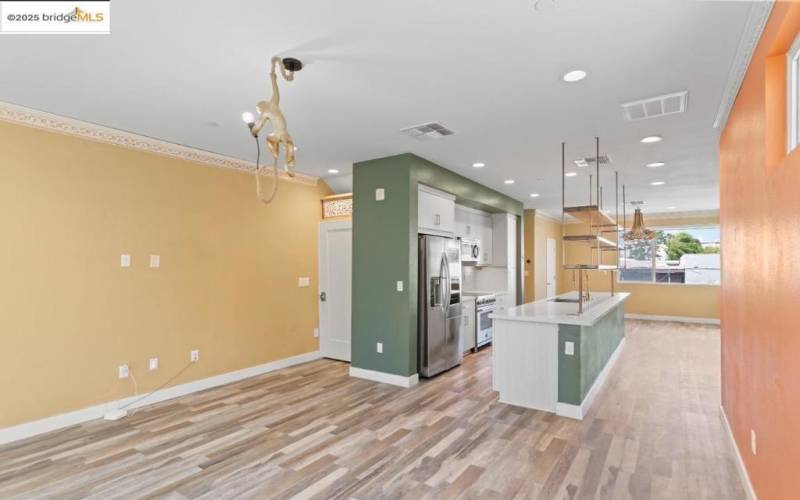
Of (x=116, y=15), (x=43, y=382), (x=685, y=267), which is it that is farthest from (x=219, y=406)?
(x=685, y=267)

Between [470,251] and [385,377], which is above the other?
[470,251]

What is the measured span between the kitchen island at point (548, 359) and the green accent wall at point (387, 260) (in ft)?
3.74

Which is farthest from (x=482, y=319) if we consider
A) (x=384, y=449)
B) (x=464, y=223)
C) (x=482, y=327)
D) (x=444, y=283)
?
(x=384, y=449)

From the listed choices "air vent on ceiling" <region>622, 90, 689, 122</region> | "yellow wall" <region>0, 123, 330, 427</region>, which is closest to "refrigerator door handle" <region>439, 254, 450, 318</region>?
"yellow wall" <region>0, 123, 330, 427</region>

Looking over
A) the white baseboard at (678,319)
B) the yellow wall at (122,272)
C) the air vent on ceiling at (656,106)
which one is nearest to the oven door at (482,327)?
the yellow wall at (122,272)

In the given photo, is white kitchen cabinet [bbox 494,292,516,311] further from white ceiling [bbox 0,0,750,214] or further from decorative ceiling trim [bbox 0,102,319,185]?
decorative ceiling trim [bbox 0,102,319,185]

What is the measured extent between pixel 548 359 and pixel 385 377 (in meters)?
1.94

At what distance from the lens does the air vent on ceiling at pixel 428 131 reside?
12.6ft

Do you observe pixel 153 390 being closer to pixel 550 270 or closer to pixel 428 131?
pixel 428 131

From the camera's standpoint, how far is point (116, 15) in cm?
216

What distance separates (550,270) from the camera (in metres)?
10.6

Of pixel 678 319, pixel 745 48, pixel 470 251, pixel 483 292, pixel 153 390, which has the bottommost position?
pixel 678 319

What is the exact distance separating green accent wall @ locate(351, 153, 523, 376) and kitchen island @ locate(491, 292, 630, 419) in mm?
1139

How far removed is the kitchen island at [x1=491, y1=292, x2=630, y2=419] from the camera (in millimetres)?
3822
